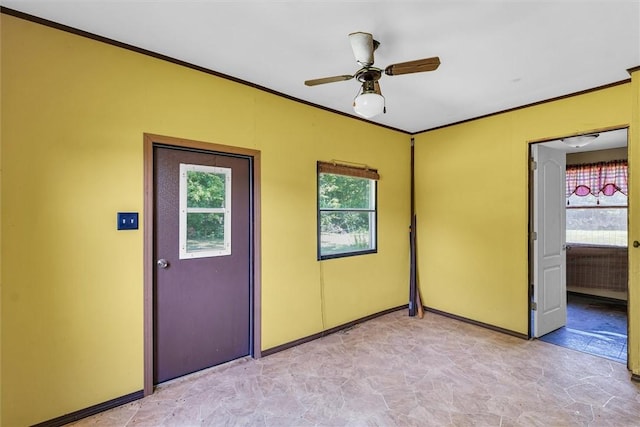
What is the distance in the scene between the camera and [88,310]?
2.13 meters

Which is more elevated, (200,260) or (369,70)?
(369,70)

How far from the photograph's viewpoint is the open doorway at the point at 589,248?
11.5 ft

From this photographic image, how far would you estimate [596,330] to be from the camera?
11.9 feet

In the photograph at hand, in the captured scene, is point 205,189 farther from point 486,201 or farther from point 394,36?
point 486,201

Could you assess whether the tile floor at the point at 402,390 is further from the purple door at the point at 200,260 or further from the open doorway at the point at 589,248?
the open doorway at the point at 589,248

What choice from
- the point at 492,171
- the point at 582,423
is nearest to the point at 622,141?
the point at 492,171

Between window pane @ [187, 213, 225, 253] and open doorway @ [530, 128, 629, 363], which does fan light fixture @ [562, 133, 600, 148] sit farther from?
window pane @ [187, 213, 225, 253]

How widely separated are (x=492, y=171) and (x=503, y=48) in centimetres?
176

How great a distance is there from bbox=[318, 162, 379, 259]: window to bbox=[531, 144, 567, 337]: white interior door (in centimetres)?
187

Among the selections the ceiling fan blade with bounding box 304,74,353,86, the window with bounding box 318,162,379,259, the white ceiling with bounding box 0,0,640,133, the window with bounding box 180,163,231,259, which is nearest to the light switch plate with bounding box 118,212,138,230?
the window with bounding box 180,163,231,259

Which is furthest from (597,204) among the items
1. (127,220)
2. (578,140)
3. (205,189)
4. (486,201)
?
(127,220)

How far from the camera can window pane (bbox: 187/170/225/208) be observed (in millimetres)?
2617

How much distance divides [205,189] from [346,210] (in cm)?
181

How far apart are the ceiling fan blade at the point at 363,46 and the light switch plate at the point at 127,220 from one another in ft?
6.61
